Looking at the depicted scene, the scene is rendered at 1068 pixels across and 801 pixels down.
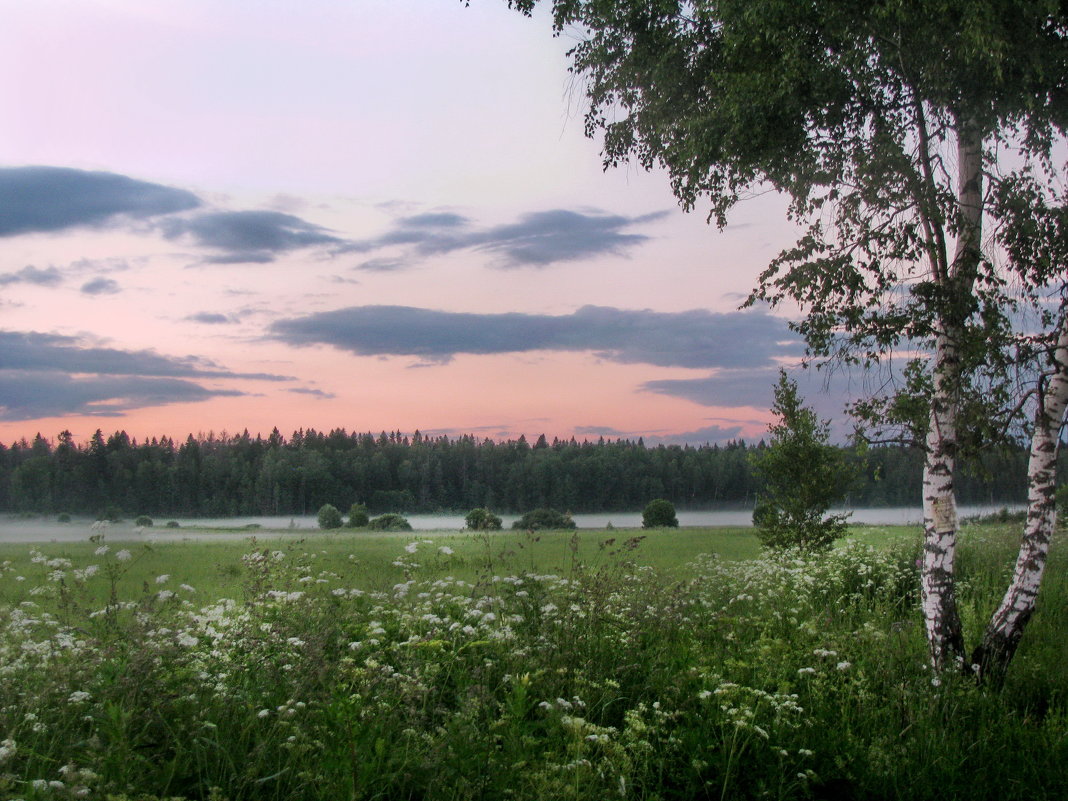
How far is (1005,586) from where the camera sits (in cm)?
1199

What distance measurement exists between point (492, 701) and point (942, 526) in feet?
17.2

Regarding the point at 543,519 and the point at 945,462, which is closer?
the point at 945,462

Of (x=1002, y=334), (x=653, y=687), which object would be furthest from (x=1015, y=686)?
(x=653, y=687)

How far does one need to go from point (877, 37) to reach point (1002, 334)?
10.8 feet

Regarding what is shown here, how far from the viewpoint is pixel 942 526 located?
7605mm

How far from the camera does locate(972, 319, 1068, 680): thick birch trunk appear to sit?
7.61 metres

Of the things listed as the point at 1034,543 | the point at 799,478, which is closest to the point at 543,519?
the point at 799,478

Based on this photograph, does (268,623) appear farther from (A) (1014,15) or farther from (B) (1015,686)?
(A) (1014,15)

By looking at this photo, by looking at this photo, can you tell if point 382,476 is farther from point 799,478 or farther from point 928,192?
point 928,192

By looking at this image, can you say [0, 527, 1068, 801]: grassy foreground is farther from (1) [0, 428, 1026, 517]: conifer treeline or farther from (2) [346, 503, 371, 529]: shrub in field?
(2) [346, 503, 371, 529]: shrub in field

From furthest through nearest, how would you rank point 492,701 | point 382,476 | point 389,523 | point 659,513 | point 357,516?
point 659,513 → point 357,516 → point 389,523 → point 382,476 → point 492,701

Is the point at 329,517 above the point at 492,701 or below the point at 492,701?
below

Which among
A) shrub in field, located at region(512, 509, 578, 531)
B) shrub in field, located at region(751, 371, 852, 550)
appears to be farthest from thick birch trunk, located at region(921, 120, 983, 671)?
shrub in field, located at region(512, 509, 578, 531)

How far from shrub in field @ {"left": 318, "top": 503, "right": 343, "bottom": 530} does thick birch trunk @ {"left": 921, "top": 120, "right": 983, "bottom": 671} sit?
86.3ft
